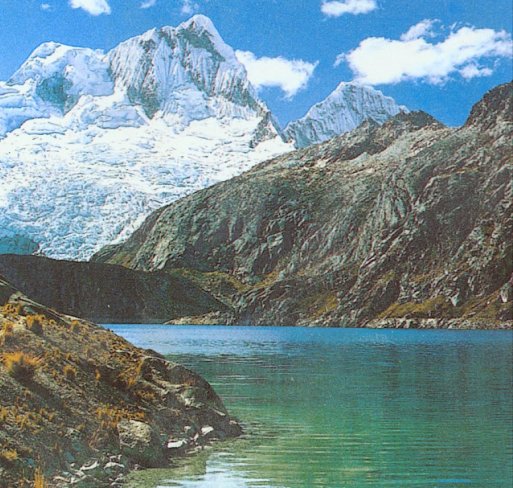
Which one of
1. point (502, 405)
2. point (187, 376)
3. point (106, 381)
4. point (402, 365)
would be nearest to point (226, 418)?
point (187, 376)

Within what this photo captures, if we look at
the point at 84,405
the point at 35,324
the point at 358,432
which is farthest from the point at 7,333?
the point at 358,432

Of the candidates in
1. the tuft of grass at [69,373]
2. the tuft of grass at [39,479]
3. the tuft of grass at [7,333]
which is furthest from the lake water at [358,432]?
the tuft of grass at [7,333]

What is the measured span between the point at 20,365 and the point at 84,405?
284 centimetres

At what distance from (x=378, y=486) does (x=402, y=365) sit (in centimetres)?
6782

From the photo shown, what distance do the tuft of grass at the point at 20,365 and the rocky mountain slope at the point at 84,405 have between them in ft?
0.12

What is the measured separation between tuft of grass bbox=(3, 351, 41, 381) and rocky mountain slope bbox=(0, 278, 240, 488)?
0.04m

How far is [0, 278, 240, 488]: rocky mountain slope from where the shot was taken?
953 inches

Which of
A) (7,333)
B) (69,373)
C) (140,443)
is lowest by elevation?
(140,443)

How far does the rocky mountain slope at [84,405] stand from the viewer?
2420cm

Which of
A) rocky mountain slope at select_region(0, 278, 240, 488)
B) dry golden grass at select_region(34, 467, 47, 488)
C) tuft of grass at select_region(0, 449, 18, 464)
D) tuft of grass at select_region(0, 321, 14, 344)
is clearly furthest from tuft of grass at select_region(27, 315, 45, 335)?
dry golden grass at select_region(34, 467, 47, 488)

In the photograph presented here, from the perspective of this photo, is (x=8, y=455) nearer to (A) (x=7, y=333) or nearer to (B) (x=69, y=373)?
(B) (x=69, y=373)

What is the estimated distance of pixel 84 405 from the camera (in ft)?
94.4

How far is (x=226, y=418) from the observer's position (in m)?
37.7

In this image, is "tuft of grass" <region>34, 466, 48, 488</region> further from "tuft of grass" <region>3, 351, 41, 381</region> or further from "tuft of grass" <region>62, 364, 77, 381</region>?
"tuft of grass" <region>62, 364, 77, 381</region>
